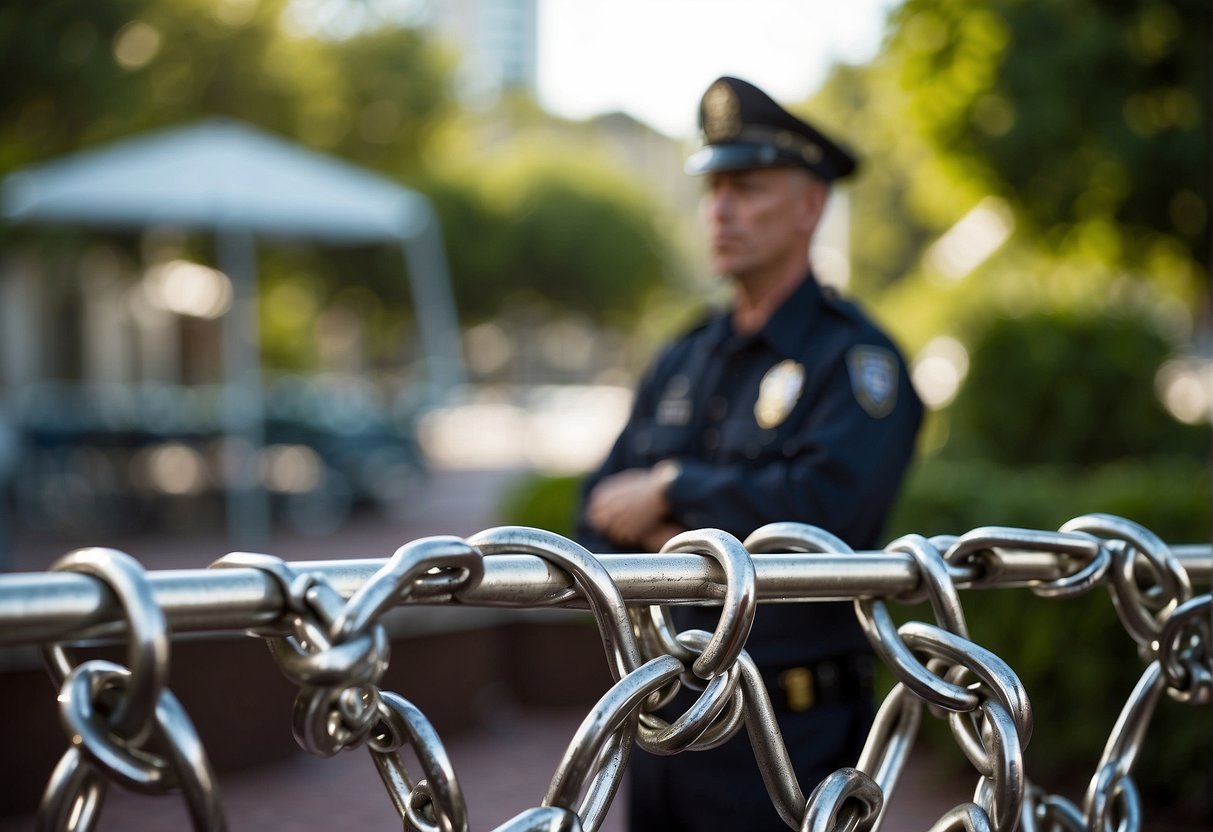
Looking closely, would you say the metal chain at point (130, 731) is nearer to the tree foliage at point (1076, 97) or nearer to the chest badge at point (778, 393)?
the chest badge at point (778, 393)

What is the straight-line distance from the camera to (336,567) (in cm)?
75

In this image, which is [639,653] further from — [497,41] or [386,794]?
[497,41]

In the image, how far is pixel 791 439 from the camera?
212 centimetres

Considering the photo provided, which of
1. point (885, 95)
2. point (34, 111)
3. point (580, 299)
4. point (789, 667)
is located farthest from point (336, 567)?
point (580, 299)

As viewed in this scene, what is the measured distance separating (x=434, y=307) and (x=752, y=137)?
1740 cm

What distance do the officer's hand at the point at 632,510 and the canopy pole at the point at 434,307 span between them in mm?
9993

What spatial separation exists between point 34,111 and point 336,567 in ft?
44.6

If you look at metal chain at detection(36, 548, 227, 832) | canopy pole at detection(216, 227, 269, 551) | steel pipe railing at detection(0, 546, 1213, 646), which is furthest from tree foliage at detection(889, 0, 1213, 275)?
canopy pole at detection(216, 227, 269, 551)

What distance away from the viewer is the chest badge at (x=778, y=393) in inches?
85.4

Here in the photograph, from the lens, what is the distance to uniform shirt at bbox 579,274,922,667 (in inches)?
78.7

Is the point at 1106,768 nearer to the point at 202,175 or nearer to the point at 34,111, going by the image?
the point at 202,175

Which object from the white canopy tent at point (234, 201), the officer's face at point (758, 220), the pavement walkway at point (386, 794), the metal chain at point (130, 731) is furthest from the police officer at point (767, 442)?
the white canopy tent at point (234, 201)

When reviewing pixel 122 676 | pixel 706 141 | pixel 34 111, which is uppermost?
pixel 34 111

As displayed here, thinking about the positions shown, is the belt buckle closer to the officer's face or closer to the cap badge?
the officer's face
